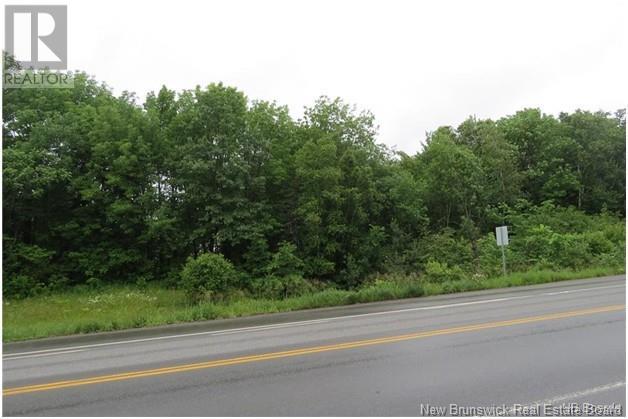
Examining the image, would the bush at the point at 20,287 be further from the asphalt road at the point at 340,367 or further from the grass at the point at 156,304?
the asphalt road at the point at 340,367

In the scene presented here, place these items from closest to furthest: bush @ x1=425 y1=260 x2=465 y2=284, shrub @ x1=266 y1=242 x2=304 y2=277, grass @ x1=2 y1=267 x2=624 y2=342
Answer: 1. grass @ x1=2 y1=267 x2=624 y2=342
2. bush @ x1=425 y1=260 x2=465 y2=284
3. shrub @ x1=266 y1=242 x2=304 y2=277

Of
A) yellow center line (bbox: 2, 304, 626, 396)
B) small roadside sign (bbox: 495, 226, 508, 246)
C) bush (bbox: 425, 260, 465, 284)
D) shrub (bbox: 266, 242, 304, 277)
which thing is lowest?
yellow center line (bbox: 2, 304, 626, 396)

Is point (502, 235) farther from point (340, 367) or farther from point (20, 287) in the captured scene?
point (20, 287)

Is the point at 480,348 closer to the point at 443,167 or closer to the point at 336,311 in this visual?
the point at 336,311

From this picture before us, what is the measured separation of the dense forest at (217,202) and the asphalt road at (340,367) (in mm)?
13083

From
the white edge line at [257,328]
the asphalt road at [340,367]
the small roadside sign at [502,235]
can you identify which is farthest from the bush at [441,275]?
the asphalt road at [340,367]

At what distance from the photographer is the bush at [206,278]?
18609 millimetres

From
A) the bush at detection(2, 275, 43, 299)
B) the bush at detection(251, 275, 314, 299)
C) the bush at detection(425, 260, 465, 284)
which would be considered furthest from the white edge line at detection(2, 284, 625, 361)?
the bush at detection(2, 275, 43, 299)

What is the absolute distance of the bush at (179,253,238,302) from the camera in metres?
18.6

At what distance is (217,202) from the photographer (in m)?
26.6

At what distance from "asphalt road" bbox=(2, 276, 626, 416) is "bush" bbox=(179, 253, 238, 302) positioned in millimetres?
6850

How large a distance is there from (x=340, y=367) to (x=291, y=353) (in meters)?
1.38

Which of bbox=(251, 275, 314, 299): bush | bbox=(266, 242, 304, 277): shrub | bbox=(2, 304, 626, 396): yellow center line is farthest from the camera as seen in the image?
bbox=(266, 242, 304, 277): shrub

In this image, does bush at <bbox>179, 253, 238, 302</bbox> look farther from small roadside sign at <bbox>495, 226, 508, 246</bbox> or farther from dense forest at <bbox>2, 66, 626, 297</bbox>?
small roadside sign at <bbox>495, 226, 508, 246</bbox>
